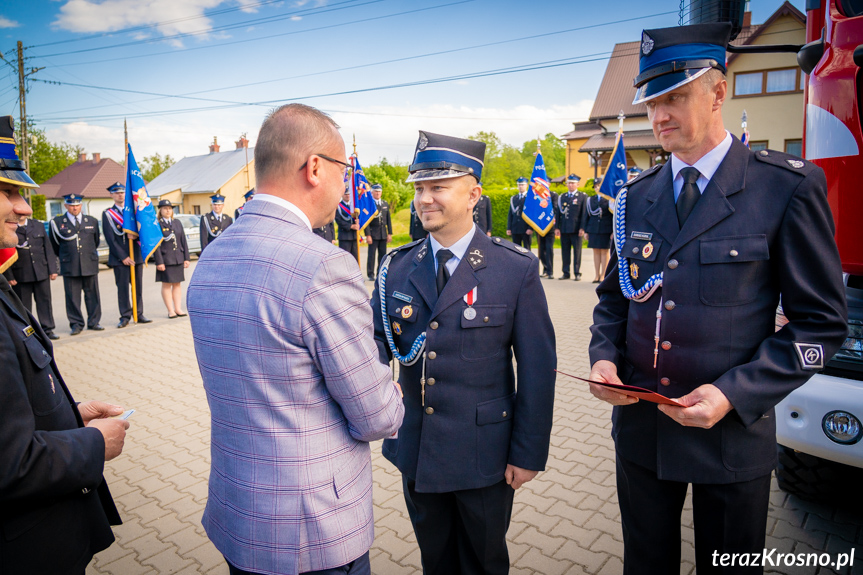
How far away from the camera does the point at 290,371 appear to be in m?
1.48

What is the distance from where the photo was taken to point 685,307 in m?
1.89

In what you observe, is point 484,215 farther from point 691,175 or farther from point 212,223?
point 691,175

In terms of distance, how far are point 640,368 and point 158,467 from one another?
3945 mm

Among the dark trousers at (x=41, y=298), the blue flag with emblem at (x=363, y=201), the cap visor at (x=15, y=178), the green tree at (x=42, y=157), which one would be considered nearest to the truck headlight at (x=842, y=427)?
the cap visor at (x=15, y=178)

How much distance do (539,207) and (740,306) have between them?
1191 centimetres

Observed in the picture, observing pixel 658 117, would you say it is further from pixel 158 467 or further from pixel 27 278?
pixel 27 278

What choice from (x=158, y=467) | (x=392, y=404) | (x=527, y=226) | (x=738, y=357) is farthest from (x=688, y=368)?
(x=527, y=226)

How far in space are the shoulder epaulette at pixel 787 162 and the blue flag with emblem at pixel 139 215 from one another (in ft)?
32.4

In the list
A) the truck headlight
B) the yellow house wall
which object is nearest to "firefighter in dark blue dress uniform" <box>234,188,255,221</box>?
the truck headlight

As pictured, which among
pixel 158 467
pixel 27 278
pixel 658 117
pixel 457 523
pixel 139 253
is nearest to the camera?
pixel 658 117

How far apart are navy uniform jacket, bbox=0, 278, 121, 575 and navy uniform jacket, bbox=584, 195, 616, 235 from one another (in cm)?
1165

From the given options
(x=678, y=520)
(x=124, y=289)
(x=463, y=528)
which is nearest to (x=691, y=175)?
(x=678, y=520)

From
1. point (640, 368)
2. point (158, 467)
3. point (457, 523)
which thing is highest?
point (640, 368)

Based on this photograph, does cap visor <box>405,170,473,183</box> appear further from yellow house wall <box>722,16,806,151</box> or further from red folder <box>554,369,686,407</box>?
yellow house wall <box>722,16,806,151</box>
